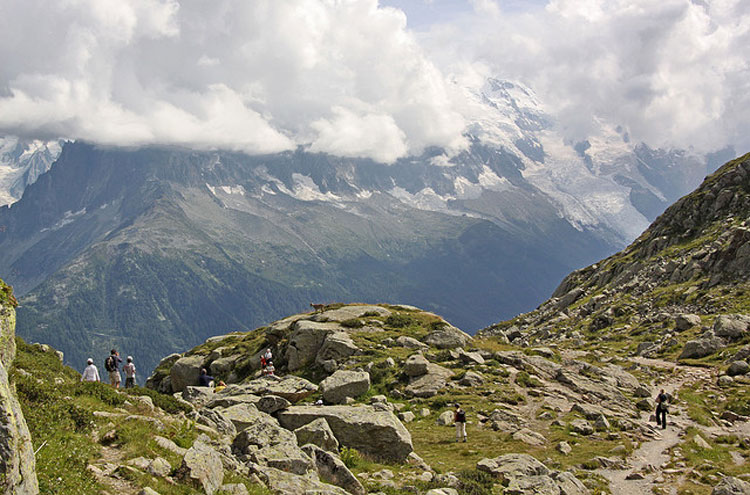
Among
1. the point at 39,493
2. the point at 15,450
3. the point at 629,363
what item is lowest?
the point at 39,493

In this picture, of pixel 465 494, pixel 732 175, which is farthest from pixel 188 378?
pixel 732 175

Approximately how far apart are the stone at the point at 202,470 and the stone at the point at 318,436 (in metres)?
7.52

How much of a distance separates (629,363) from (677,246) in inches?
2548

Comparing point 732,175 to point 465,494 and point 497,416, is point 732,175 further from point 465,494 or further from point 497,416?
point 465,494

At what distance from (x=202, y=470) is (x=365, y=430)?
1189 centimetres

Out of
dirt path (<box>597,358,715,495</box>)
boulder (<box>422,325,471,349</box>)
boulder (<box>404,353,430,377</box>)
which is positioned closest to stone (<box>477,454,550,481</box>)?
dirt path (<box>597,358,715,495</box>)

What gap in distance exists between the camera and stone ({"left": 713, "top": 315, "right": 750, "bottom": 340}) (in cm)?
5900

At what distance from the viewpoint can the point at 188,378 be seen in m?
59.3

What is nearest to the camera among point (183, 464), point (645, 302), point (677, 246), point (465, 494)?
point (183, 464)

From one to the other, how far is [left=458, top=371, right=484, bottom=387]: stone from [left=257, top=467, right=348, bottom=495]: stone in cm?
2288

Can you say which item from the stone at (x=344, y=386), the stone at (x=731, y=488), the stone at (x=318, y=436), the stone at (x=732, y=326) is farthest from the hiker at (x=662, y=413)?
the stone at (x=732, y=326)

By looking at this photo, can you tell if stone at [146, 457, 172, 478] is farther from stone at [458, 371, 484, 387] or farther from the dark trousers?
the dark trousers

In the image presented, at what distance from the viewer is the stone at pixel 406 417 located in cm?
3352

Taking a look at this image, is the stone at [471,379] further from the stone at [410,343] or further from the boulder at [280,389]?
the boulder at [280,389]
